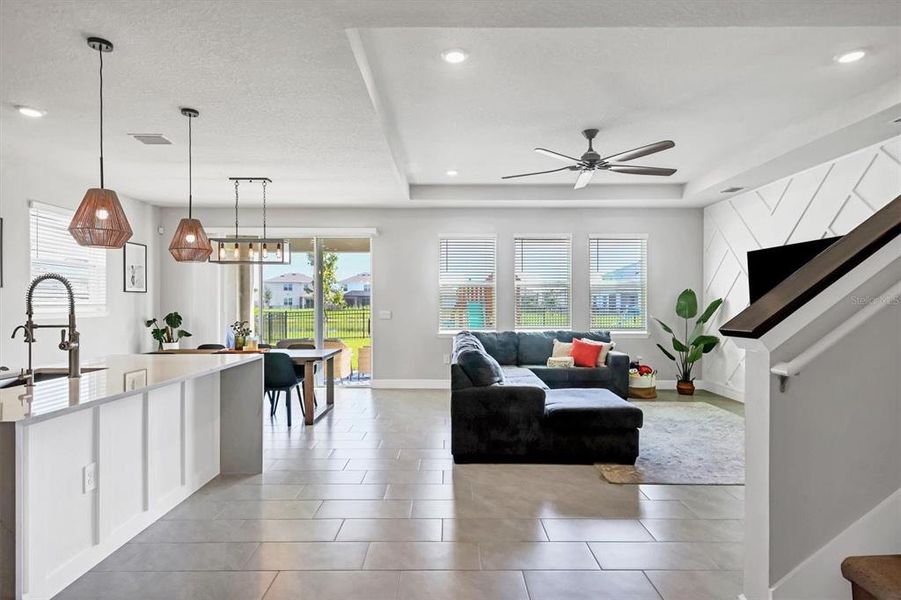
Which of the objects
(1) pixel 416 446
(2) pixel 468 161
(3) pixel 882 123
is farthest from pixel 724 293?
(1) pixel 416 446

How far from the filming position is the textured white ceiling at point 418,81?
2.33 meters

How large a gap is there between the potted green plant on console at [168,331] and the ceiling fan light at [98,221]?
4718 mm

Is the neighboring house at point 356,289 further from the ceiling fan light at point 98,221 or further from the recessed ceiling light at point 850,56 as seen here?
the recessed ceiling light at point 850,56

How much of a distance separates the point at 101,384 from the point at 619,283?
6587 millimetres

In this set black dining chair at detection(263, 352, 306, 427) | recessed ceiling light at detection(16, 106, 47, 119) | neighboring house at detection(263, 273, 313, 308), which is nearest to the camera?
recessed ceiling light at detection(16, 106, 47, 119)

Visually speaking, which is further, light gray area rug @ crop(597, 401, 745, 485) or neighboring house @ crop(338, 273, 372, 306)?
neighboring house @ crop(338, 273, 372, 306)

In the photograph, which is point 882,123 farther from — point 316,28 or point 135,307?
point 135,307

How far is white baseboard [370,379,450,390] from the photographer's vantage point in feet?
24.2

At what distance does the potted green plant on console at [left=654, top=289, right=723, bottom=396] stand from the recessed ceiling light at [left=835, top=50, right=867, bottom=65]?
3947mm

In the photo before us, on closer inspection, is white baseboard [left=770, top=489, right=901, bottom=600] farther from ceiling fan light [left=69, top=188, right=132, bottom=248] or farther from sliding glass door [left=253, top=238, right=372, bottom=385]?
sliding glass door [left=253, top=238, right=372, bottom=385]

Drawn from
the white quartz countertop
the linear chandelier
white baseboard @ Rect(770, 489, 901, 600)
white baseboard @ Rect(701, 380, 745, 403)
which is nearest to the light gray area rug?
white baseboard @ Rect(701, 380, 745, 403)

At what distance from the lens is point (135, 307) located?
6793 mm

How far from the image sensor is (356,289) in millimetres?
7547


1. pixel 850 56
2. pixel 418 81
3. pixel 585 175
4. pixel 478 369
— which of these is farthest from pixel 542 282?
pixel 850 56
